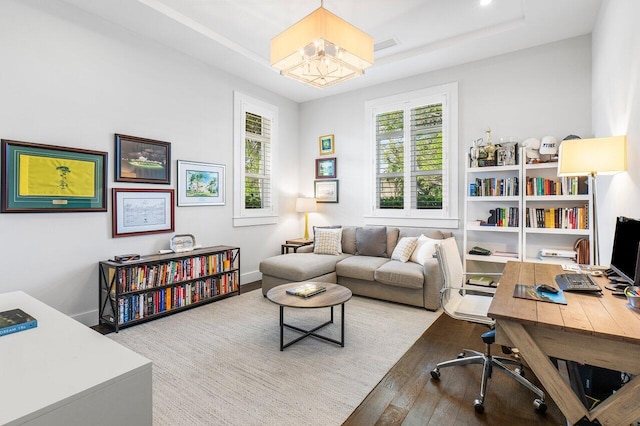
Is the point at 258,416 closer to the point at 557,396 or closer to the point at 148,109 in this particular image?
the point at 557,396

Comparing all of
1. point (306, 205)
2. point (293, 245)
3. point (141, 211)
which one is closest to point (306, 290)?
Result: point (141, 211)

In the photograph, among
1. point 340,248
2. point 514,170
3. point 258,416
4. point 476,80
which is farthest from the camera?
point 340,248

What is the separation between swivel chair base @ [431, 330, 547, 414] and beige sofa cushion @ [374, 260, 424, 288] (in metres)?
1.19

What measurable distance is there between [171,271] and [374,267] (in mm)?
2416

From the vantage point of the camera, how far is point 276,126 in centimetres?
561

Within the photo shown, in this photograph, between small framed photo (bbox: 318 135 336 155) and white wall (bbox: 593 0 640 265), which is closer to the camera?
white wall (bbox: 593 0 640 265)

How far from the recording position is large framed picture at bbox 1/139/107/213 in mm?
2781

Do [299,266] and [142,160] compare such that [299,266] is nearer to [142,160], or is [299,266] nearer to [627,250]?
[142,160]

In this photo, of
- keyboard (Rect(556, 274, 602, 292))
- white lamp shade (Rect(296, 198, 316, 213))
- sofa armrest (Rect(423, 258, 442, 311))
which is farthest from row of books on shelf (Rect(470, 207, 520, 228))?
white lamp shade (Rect(296, 198, 316, 213))

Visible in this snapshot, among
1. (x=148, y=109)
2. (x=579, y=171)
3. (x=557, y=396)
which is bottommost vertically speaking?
(x=557, y=396)

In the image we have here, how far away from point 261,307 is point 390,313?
1513 millimetres

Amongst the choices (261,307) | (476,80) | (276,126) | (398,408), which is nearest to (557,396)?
(398,408)

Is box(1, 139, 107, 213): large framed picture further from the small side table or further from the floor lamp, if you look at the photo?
the floor lamp

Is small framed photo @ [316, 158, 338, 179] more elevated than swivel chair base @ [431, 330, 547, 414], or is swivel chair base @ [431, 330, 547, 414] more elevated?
small framed photo @ [316, 158, 338, 179]
